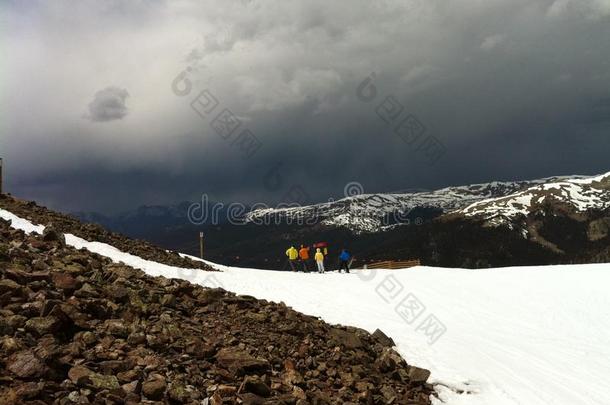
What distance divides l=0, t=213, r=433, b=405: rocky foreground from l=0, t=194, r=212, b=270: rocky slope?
13.6 metres

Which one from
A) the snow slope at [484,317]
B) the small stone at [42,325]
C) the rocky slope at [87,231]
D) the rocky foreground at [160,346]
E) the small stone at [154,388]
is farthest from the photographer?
the rocky slope at [87,231]

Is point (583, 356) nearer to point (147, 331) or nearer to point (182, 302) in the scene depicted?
point (182, 302)

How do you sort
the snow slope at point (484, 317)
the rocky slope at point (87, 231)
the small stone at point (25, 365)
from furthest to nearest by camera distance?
the rocky slope at point (87, 231), the snow slope at point (484, 317), the small stone at point (25, 365)

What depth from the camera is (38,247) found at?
14.3 metres

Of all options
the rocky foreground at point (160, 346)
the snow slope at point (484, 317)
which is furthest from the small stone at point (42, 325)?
the snow slope at point (484, 317)

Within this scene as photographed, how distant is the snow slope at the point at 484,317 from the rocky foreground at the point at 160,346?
2497mm

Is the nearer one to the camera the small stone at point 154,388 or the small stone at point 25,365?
the small stone at point 25,365

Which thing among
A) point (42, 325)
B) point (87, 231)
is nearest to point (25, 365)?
point (42, 325)

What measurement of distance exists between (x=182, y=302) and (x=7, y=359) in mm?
5801

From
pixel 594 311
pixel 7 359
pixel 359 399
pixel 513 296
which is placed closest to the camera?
pixel 7 359

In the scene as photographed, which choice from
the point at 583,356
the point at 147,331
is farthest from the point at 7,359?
the point at 583,356

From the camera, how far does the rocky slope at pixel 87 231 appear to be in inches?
1102

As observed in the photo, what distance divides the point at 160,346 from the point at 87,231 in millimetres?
22948

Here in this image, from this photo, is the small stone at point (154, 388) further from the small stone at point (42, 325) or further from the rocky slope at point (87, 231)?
the rocky slope at point (87, 231)
